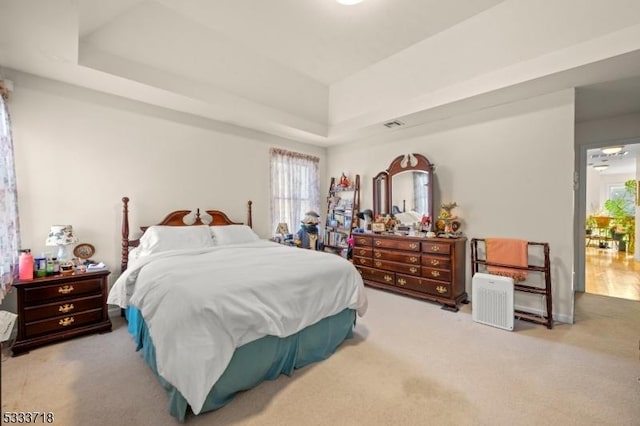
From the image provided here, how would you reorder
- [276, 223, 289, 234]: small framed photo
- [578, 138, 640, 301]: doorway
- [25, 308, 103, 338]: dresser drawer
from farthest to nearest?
1. [276, 223, 289, 234]: small framed photo
2. [578, 138, 640, 301]: doorway
3. [25, 308, 103, 338]: dresser drawer

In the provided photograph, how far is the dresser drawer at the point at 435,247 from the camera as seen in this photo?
12.2 feet

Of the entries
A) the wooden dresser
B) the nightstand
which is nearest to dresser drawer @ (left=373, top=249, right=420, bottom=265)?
the wooden dresser

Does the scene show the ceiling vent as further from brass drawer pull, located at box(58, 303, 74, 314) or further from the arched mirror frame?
brass drawer pull, located at box(58, 303, 74, 314)

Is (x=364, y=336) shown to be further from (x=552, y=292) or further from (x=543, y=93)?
(x=543, y=93)

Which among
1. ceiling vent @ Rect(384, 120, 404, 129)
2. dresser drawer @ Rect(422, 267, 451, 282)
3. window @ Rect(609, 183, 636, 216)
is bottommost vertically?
dresser drawer @ Rect(422, 267, 451, 282)

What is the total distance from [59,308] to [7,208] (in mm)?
988

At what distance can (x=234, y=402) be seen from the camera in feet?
6.70

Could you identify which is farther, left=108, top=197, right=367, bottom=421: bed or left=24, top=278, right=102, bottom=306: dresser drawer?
left=24, top=278, right=102, bottom=306: dresser drawer

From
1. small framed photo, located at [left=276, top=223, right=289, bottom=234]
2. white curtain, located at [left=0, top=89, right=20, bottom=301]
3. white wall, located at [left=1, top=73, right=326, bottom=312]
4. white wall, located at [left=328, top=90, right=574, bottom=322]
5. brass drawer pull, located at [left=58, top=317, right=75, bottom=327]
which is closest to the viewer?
white curtain, located at [left=0, top=89, right=20, bottom=301]

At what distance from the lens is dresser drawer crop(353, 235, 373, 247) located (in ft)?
15.1

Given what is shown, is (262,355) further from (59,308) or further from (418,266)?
(418,266)

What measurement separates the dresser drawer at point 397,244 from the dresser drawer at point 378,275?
0.38m

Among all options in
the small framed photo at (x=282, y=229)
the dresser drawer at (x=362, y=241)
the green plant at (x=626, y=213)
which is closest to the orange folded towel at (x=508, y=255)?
the dresser drawer at (x=362, y=241)

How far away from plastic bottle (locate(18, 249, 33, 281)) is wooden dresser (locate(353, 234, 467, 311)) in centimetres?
378
